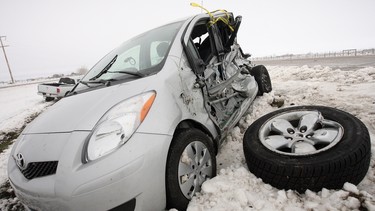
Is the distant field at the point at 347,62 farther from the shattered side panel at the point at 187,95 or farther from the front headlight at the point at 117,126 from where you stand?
the front headlight at the point at 117,126

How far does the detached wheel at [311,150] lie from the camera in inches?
72.7

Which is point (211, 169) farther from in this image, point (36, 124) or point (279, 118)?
point (36, 124)

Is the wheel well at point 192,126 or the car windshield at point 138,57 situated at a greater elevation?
the car windshield at point 138,57

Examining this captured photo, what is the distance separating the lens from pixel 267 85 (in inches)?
192

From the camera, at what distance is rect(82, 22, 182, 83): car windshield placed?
2.37 m

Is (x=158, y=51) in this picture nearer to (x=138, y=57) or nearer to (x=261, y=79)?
(x=138, y=57)

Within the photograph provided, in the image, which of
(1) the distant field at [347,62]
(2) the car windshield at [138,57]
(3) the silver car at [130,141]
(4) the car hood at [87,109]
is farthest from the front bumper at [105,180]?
(1) the distant field at [347,62]

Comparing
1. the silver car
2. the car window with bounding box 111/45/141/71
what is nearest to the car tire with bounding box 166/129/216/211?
the silver car

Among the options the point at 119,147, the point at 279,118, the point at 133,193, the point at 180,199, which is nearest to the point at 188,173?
the point at 180,199

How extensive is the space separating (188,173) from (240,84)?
219 cm

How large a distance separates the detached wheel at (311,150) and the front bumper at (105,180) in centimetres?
102

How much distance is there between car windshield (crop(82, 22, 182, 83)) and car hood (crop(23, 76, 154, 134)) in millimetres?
254

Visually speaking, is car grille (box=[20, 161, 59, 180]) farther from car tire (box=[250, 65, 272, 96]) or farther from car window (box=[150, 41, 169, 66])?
car tire (box=[250, 65, 272, 96])

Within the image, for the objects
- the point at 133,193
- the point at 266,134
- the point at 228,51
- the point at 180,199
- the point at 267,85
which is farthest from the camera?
the point at 267,85
